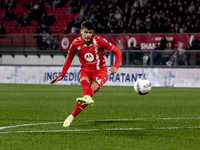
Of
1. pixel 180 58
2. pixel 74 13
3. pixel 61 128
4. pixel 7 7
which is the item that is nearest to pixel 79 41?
pixel 61 128

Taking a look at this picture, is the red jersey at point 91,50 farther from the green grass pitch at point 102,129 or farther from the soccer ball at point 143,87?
the soccer ball at point 143,87

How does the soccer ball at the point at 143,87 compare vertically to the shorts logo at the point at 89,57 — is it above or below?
below

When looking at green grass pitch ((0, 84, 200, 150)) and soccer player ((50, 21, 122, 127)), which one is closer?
green grass pitch ((0, 84, 200, 150))

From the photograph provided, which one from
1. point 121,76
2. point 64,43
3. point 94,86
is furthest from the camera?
point 64,43

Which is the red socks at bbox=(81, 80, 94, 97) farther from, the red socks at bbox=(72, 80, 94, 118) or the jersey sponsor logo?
the jersey sponsor logo

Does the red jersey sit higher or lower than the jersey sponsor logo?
lower

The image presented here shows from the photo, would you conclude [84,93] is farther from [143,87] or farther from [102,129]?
[143,87]

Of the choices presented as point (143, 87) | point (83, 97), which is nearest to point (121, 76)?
point (143, 87)

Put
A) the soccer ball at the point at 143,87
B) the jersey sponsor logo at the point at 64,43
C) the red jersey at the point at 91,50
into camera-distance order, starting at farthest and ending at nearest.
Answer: the jersey sponsor logo at the point at 64,43
the soccer ball at the point at 143,87
the red jersey at the point at 91,50

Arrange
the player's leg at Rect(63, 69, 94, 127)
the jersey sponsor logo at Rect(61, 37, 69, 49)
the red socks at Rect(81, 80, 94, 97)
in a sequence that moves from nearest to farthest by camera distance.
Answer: the player's leg at Rect(63, 69, 94, 127), the red socks at Rect(81, 80, 94, 97), the jersey sponsor logo at Rect(61, 37, 69, 49)

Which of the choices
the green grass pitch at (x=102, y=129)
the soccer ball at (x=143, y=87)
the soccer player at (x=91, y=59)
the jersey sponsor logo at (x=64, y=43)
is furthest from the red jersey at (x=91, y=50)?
the jersey sponsor logo at (x=64, y=43)

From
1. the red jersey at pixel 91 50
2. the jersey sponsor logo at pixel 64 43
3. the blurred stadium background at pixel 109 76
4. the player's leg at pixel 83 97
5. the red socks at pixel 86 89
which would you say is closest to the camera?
the blurred stadium background at pixel 109 76

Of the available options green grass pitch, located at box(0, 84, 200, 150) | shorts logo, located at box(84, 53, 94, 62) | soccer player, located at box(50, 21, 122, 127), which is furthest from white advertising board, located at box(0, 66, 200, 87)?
shorts logo, located at box(84, 53, 94, 62)

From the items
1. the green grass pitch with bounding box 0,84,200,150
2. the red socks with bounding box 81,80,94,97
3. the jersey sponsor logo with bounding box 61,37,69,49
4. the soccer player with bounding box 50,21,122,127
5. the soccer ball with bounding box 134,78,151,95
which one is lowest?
the green grass pitch with bounding box 0,84,200,150
